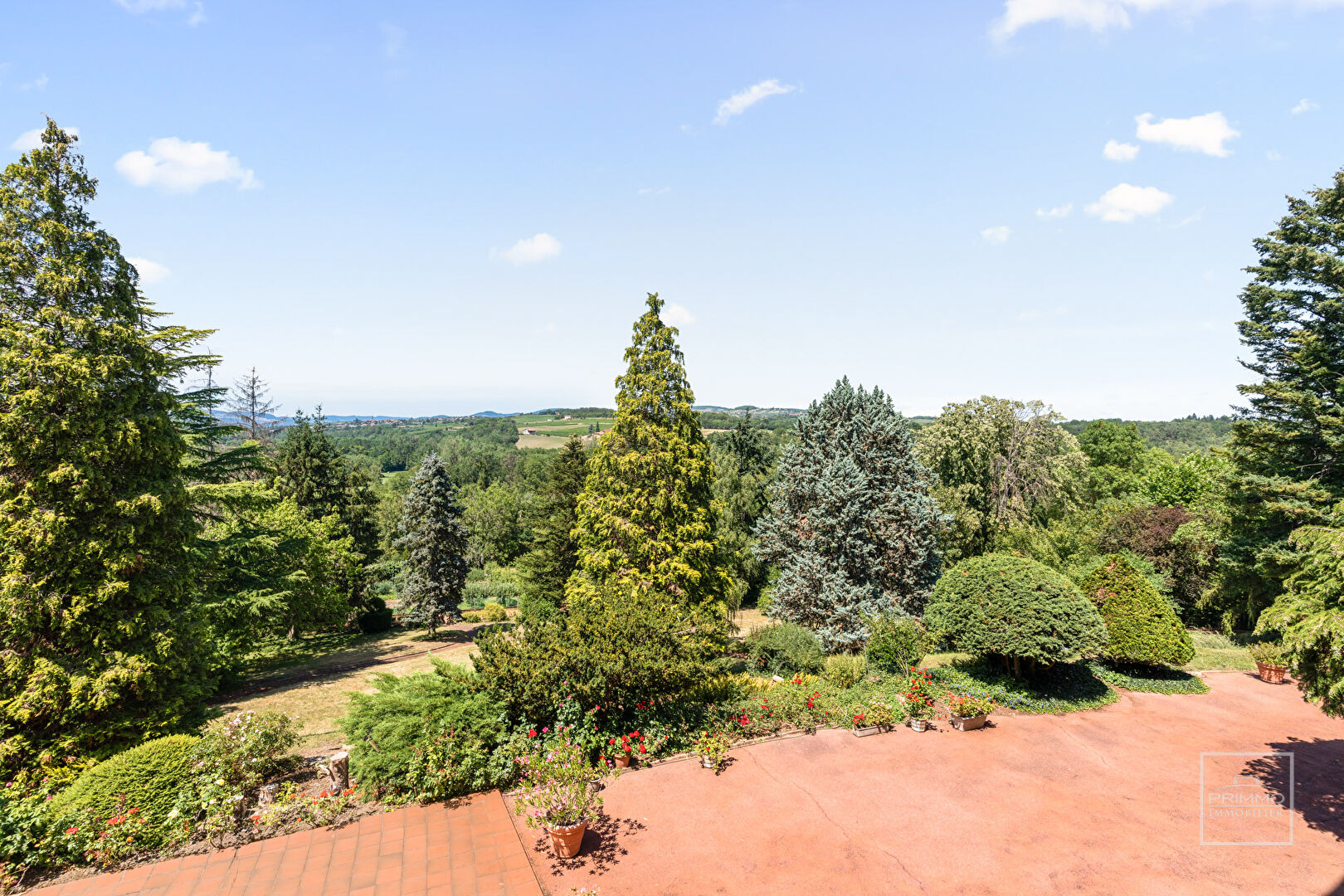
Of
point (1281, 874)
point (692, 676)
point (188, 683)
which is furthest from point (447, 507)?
point (1281, 874)

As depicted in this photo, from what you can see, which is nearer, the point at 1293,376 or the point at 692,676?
the point at 692,676

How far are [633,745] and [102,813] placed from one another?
26.7 feet

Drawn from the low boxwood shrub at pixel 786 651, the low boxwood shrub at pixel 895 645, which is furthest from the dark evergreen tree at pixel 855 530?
the low boxwood shrub at pixel 786 651

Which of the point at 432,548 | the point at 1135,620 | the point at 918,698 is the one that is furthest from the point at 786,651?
the point at 432,548

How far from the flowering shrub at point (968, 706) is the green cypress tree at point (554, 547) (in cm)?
1636

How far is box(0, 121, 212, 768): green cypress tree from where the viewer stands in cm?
1074

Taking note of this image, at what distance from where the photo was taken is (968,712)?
1274 cm

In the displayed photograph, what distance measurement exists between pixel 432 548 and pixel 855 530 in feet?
71.7

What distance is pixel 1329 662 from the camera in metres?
7.55

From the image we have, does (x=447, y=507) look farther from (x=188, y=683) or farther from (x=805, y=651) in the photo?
(x=805, y=651)

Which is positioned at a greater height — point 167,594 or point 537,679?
point 167,594

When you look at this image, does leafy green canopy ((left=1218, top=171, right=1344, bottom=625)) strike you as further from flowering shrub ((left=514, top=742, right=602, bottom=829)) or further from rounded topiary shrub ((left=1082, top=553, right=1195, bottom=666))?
flowering shrub ((left=514, top=742, right=602, bottom=829))

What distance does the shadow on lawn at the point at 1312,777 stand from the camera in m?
9.25

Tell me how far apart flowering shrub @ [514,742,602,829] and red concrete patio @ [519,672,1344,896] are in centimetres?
55
